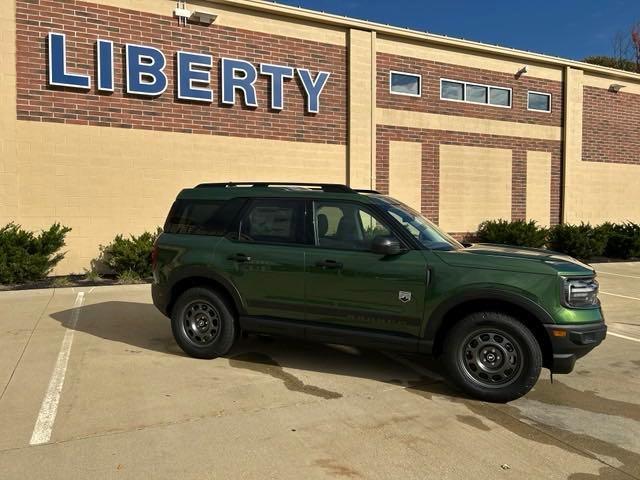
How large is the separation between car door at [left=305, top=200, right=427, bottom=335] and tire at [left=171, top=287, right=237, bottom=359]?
991mm

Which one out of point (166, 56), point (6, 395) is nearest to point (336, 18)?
point (166, 56)

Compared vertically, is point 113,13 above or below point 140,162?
above

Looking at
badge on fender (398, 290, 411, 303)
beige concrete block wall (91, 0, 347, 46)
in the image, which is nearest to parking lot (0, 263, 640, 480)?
badge on fender (398, 290, 411, 303)

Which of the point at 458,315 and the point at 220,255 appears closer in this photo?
the point at 458,315

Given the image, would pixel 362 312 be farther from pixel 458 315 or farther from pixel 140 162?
pixel 140 162

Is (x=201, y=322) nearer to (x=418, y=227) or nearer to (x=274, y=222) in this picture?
(x=274, y=222)

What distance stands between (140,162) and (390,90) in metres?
7.03

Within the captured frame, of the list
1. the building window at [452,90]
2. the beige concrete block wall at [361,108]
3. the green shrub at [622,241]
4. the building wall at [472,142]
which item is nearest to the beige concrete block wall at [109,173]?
the beige concrete block wall at [361,108]

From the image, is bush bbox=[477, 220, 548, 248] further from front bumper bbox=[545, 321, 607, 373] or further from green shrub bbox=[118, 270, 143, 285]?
front bumper bbox=[545, 321, 607, 373]

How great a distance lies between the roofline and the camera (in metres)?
12.9

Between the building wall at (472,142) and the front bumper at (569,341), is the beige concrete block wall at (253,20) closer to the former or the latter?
the building wall at (472,142)

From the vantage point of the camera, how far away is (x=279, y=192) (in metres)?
5.57

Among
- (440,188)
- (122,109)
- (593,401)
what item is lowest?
(593,401)

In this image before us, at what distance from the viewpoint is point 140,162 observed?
11844 mm
